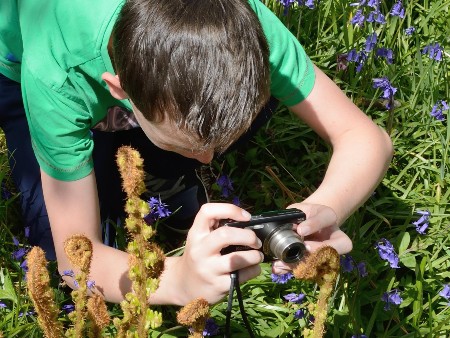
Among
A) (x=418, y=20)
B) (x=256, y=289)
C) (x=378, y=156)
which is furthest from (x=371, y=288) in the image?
(x=418, y=20)

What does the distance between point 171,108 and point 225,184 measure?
3.80ft

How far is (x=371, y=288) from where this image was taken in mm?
2453

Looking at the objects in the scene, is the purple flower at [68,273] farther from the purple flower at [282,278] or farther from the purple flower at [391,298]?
the purple flower at [391,298]

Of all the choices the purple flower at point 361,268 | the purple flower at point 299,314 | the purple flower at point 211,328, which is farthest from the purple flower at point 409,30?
the purple flower at point 211,328

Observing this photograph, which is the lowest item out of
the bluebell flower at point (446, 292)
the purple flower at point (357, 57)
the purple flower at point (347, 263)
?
the bluebell flower at point (446, 292)

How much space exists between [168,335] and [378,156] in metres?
0.80

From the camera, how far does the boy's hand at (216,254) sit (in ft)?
4.66

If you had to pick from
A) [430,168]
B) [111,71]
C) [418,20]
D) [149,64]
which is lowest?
[430,168]

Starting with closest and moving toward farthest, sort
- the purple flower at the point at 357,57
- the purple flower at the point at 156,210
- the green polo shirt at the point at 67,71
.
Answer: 1. the green polo shirt at the point at 67,71
2. the purple flower at the point at 156,210
3. the purple flower at the point at 357,57

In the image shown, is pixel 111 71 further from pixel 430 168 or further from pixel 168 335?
pixel 430 168

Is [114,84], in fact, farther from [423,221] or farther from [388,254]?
[423,221]

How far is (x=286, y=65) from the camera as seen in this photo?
2143 mm

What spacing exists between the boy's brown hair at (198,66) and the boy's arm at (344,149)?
41 centimetres

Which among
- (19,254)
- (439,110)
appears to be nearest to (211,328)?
(19,254)
